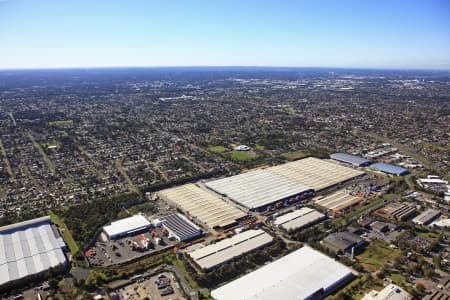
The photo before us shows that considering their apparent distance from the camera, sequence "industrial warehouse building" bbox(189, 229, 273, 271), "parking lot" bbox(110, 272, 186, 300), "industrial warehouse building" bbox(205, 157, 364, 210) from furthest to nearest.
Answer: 1. "industrial warehouse building" bbox(205, 157, 364, 210)
2. "industrial warehouse building" bbox(189, 229, 273, 271)
3. "parking lot" bbox(110, 272, 186, 300)

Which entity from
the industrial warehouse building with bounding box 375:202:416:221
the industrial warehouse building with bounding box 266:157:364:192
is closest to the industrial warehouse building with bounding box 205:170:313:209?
the industrial warehouse building with bounding box 266:157:364:192

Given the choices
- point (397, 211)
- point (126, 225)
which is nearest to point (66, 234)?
point (126, 225)

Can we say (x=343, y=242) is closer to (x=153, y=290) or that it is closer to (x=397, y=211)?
(x=397, y=211)

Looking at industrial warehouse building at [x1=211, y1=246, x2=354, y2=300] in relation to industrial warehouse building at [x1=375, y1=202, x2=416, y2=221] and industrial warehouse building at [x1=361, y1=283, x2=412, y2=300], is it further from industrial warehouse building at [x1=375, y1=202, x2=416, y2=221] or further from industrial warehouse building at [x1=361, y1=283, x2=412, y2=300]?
industrial warehouse building at [x1=375, y1=202, x2=416, y2=221]

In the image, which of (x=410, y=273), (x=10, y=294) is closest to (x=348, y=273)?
(x=410, y=273)

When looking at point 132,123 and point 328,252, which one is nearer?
point 328,252

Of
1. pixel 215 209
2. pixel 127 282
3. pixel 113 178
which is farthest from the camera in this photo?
pixel 113 178

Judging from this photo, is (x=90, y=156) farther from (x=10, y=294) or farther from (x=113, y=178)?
(x=10, y=294)
